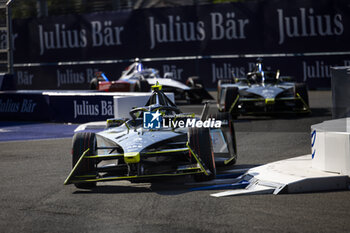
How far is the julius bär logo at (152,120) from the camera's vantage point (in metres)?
8.68

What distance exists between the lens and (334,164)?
752 centimetres

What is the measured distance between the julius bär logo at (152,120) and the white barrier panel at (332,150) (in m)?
2.07

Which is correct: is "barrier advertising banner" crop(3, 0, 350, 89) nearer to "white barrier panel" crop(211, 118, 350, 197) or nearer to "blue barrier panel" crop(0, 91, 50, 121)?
"blue barrier panel" crop(0, 91, 50, 121)

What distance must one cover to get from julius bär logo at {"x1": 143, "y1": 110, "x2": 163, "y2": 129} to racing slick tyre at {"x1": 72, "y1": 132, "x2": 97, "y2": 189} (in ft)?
2.75

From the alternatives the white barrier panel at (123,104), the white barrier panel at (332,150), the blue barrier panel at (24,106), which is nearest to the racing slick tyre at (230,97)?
the white barrier panel at (123,104)

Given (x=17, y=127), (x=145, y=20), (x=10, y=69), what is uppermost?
(x=145, y=20)

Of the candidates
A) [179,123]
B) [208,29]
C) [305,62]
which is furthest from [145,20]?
[179,123]

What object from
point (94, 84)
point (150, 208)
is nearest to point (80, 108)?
point (94, 84)

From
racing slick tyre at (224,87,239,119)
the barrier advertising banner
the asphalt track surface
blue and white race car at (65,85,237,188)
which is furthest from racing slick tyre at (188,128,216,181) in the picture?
the barrier advertising banner

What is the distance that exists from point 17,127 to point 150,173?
977 cm

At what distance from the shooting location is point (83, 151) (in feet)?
26.4

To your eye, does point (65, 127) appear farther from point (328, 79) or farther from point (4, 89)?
point (328, 79)

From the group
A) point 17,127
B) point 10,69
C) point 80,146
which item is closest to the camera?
point 80,146

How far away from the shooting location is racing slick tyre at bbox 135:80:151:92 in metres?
19.1
